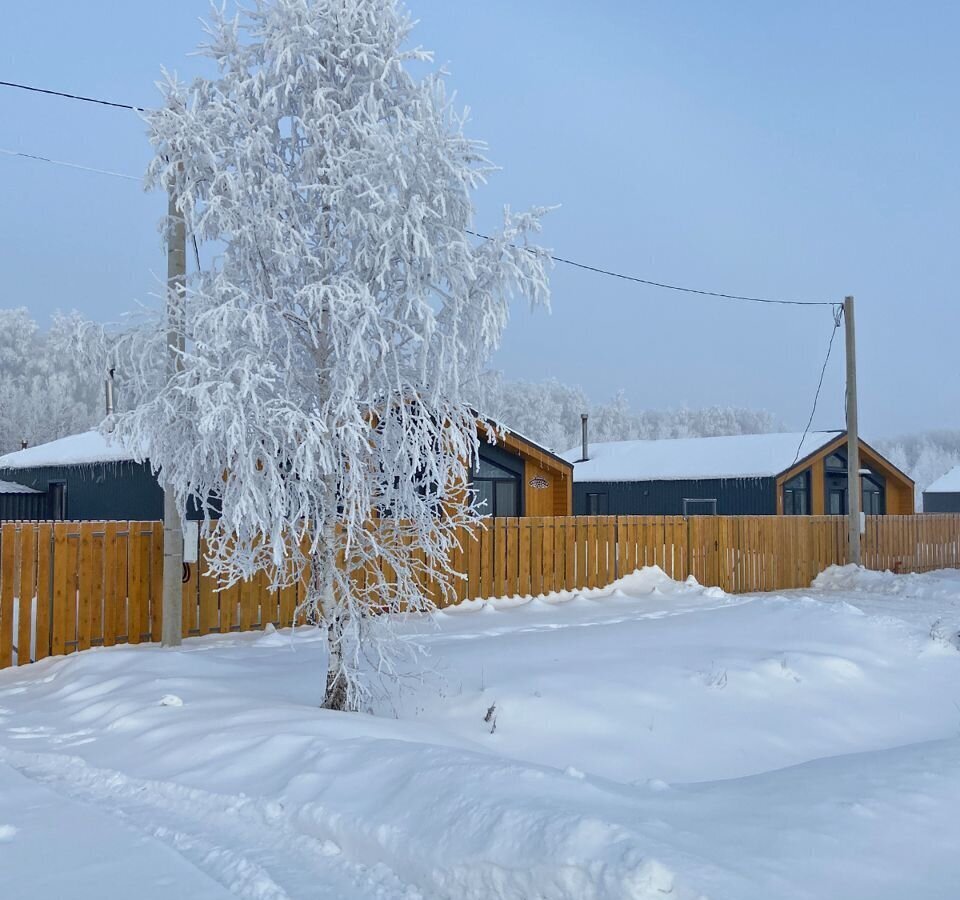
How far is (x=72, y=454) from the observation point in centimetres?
2472

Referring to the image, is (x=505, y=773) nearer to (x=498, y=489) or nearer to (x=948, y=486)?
(x=498, y=489)

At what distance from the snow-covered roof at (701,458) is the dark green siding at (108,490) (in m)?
17.4

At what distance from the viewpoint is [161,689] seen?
27.3 ft

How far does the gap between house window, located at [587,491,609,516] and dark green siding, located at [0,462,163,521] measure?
1748 centimetres

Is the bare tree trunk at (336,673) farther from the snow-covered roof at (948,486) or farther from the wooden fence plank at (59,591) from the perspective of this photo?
the snow-covered roof at (948,486)

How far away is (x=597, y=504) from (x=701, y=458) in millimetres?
4177

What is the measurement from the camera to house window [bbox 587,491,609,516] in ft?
112

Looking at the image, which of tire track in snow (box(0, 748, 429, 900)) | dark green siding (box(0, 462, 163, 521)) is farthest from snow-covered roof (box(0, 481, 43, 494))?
tire track in snow (box(0, 748, 429, 900))

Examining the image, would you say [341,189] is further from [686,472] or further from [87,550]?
[686,472]

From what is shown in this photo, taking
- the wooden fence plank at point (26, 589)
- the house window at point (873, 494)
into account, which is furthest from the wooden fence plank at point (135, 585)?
the house window at point (873, 494)

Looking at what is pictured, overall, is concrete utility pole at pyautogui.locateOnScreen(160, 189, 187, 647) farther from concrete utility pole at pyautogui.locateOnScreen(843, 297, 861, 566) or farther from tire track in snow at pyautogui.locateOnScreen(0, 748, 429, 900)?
concrete utility pole at pyautogui.locateOnScreen(843, 297, 861, 566)

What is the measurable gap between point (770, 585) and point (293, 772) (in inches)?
704

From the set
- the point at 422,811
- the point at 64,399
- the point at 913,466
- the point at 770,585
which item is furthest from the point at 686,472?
the point at 913,466

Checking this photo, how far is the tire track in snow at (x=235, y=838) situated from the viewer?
4496 mm
